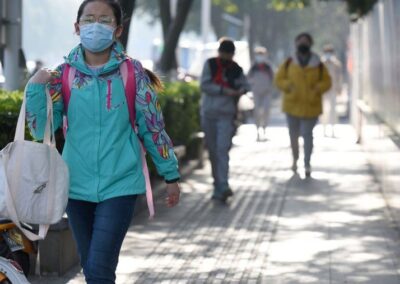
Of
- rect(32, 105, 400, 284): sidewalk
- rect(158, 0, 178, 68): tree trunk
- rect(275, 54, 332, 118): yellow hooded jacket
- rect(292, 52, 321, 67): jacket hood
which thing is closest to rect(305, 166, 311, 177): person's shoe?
rect(32, 105, 400, 284): sidewalk

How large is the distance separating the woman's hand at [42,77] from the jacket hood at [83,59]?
14cm

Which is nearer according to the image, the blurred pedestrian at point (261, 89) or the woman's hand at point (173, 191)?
the woman's hand at point (173, 191)

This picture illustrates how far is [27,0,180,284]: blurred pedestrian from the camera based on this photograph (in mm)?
5945

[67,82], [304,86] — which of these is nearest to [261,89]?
[304,86]

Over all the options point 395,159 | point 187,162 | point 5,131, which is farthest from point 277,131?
point 5,131

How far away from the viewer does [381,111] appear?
1766cm

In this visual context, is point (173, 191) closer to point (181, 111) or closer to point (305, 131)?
point (181, 111)

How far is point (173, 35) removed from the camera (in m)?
20.2

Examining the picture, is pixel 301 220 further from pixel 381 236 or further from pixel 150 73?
pixel 150 73

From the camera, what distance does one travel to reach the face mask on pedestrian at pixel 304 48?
16875mm

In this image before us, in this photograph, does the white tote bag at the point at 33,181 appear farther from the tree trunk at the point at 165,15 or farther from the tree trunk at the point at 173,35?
the tree trunk at the point at 165,15

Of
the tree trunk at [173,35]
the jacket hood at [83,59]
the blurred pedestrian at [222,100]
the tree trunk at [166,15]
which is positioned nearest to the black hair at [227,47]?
the blurred pedestrian at [222,100]

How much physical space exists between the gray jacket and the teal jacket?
7664mm

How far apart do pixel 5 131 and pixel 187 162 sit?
9.19 meters
